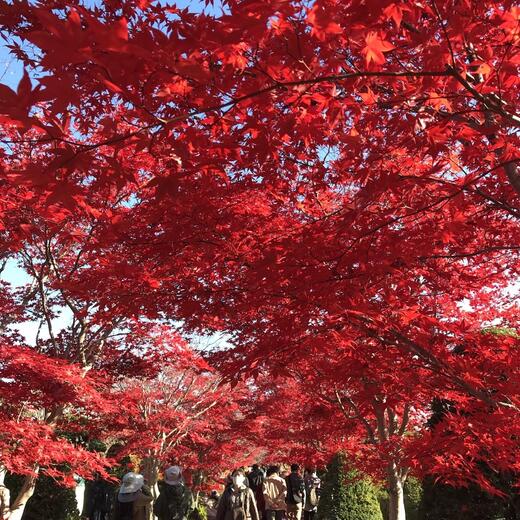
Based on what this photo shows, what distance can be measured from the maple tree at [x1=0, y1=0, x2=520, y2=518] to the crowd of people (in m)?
2.49

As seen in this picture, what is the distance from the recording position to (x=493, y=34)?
10.6 feet

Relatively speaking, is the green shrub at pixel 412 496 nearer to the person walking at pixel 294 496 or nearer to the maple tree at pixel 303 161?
the person walking at pixel 294 496

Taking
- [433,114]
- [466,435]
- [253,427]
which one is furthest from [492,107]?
[253,427]

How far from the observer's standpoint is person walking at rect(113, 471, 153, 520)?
6410 mm

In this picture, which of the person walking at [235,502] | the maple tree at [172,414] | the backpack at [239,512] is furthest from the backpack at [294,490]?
the backpack at [239,512]

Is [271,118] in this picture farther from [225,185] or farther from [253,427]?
[253,427]

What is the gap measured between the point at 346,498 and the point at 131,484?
304 inches

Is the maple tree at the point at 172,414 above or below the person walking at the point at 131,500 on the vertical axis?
above

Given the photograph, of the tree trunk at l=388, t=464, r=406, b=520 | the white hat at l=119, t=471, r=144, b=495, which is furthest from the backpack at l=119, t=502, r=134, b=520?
the tree trunk at l=388, t=464, r=406, b=520

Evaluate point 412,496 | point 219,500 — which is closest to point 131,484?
point 219,500

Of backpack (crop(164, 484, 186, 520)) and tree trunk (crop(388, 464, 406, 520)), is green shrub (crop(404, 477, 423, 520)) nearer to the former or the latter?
tree trunk (crop(388, 464, 406, 520))

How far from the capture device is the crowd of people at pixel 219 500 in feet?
20.9

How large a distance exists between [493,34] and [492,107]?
4.28 feet

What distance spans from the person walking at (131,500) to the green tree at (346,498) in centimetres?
687
